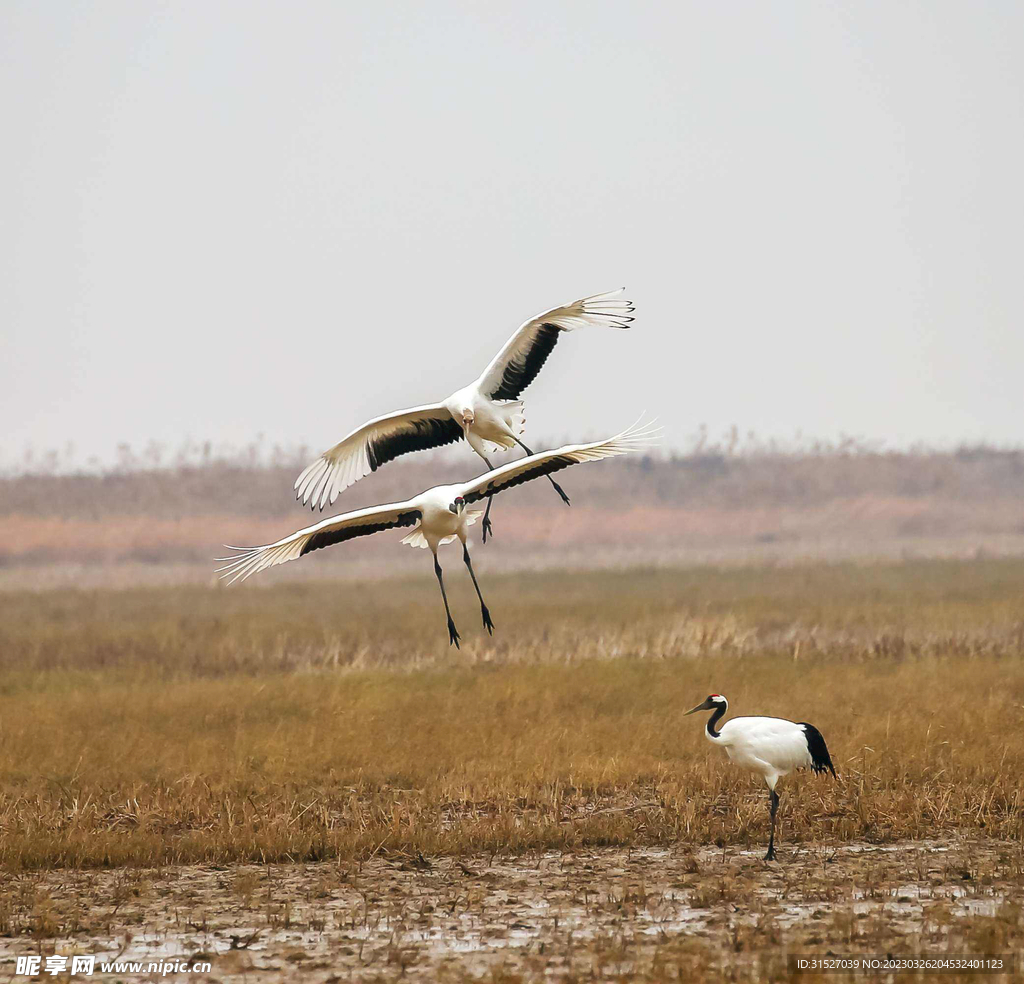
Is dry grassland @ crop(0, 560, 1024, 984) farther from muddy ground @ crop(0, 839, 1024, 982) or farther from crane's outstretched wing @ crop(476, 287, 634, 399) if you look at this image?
crane's outstretched wing @ crop(476, 287, 634, 399)

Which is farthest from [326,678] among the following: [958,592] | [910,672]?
[958,592]

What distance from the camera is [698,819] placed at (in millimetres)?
Result: 10758

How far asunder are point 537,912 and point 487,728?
5741mm

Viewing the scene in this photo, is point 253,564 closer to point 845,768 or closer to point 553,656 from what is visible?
point 845,768

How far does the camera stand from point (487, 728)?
14242mm

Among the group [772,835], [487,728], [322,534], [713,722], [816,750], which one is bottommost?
[772,835]

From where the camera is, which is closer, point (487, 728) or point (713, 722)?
point (713, 722)

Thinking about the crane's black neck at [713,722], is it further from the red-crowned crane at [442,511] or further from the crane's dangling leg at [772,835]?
the red-crowned crane at [442,511]

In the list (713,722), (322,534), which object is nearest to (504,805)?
(713,722)

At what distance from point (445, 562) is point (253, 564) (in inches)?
1381

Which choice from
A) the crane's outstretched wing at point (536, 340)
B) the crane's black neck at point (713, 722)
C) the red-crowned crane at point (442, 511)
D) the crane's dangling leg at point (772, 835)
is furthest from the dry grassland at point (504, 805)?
the crane's outstretched wing at point (536, 340)

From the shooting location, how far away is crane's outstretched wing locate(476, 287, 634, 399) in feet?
28.5

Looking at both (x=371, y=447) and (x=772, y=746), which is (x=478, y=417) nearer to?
(x=371, y=447)

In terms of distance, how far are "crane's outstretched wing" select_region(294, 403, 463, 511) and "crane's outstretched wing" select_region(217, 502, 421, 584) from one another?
22 cm
